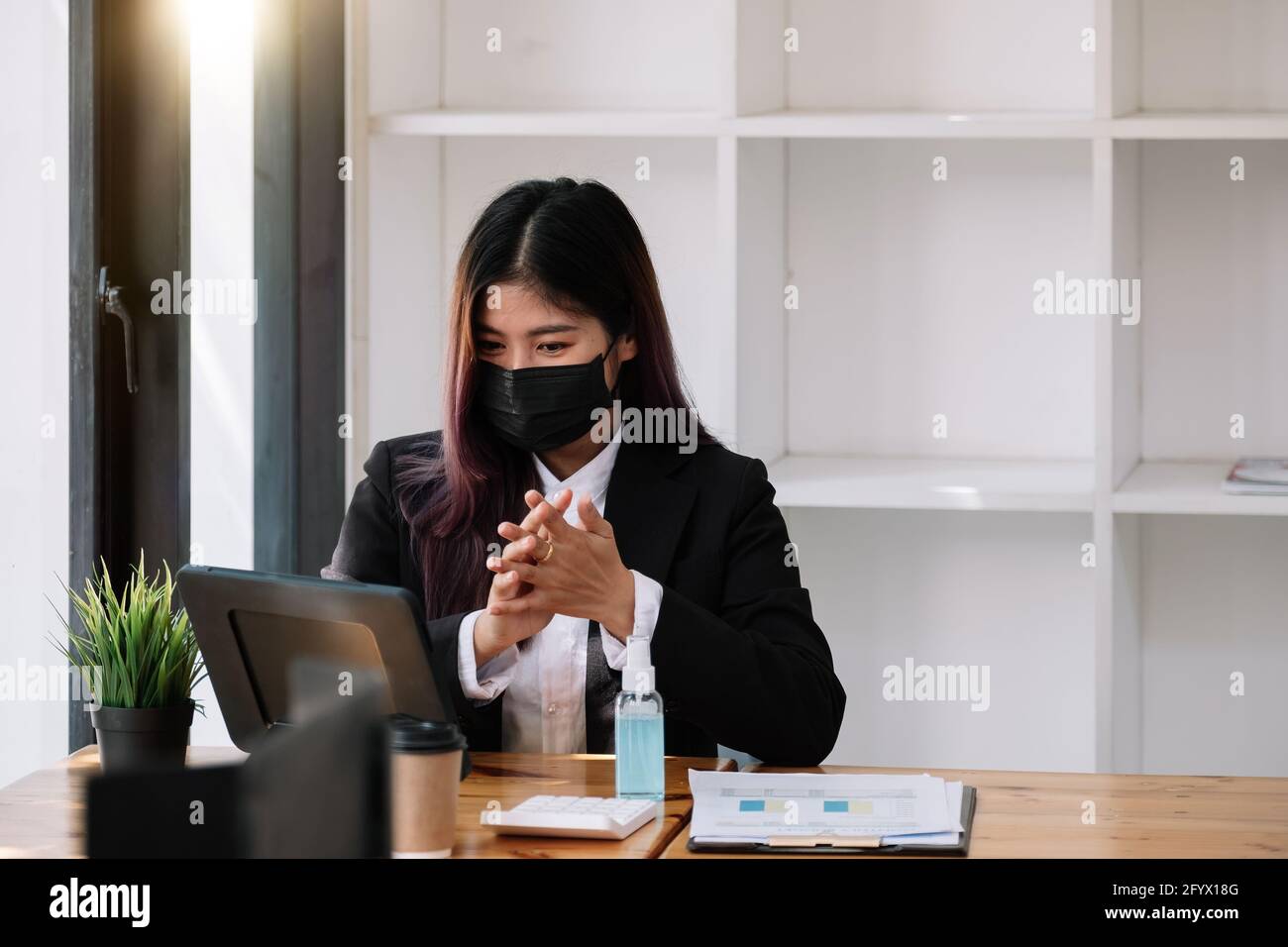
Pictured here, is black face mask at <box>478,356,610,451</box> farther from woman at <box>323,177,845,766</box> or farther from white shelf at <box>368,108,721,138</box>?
white shelf at <box>368,108,721,138</box>

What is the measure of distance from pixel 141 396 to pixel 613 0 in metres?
1.29

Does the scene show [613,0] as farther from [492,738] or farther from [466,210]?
[492,738]

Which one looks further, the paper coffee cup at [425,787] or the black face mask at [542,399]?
the black face mask at [542,399]

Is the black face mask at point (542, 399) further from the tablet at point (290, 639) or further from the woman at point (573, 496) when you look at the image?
the tablet at point (290, 639)

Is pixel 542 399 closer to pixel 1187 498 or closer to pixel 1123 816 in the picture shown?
pixel 1123 816

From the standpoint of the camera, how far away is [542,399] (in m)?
2.01

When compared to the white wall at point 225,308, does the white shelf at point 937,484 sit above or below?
below

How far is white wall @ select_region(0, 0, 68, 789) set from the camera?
2115mm

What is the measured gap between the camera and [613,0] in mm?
3057

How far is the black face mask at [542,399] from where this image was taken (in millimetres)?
2006

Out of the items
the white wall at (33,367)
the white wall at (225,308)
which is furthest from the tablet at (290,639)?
the white wall at (225,308)

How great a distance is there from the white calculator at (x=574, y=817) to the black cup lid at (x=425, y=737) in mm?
119

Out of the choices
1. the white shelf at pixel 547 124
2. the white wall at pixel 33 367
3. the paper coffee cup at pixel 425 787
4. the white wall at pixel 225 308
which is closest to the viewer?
the paper coffee cup at pixel 425 787

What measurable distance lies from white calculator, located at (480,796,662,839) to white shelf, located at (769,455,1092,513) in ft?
3.94
